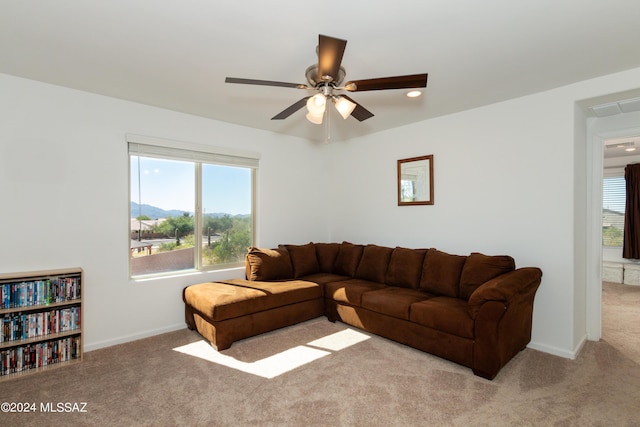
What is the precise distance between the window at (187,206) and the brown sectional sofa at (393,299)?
0.42m

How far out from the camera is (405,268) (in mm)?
3680

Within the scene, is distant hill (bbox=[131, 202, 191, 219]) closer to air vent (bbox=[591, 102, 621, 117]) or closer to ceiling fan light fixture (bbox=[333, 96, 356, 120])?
ceiling fan light fixture (bbox=[333, 96, 356, 120])

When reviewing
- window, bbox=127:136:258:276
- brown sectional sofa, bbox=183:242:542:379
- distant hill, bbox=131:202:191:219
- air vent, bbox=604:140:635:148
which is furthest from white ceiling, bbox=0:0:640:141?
air vent, bbox=604:140:635:148

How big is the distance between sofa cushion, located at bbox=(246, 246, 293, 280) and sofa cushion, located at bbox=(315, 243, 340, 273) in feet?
1.97

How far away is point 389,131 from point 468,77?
168cm

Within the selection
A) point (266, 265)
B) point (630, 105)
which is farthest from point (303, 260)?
point (630, 105)

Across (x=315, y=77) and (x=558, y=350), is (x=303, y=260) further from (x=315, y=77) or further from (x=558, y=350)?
(x=558, y=350)

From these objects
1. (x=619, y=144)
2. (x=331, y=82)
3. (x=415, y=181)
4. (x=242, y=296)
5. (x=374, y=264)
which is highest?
(x=619, y=144)

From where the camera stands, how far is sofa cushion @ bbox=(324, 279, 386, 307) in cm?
350

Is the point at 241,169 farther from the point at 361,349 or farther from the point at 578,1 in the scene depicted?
the point at 578,1

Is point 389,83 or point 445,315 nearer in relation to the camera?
point 389,83

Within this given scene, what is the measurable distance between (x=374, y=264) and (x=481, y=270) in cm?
132

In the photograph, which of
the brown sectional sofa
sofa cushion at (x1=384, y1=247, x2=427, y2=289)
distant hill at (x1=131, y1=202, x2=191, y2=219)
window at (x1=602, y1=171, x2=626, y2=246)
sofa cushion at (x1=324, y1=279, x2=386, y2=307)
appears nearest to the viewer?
the brown sectional sofa

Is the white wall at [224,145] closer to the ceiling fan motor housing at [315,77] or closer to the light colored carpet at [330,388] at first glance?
the light colored carpet at [330,388]
